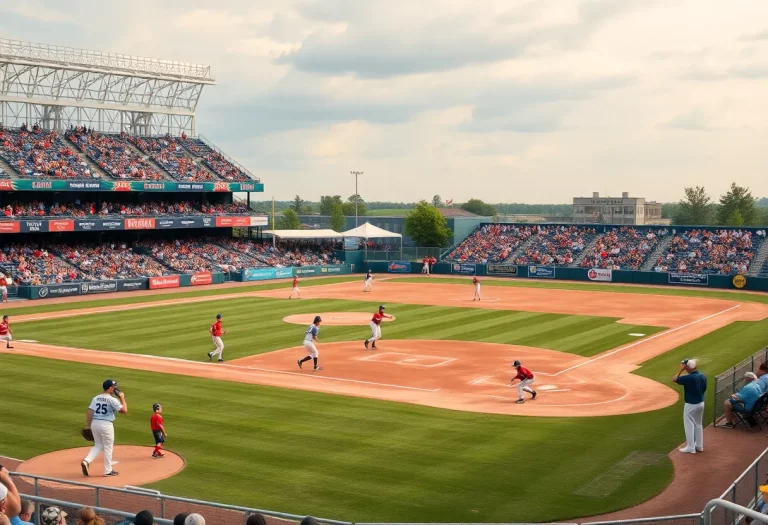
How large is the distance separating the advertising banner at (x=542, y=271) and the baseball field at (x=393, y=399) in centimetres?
2234

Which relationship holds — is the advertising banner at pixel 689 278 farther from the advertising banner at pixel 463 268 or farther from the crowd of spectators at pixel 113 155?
the crowd of spectators at pixel 113 155

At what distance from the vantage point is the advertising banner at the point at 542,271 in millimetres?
71688

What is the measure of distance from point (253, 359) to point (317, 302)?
68.3ft

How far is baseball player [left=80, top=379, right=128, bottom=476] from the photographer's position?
1694 centimetres

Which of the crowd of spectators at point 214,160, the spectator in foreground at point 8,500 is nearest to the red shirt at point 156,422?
the spectator in foreground at point 8,500

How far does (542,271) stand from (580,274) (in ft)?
10.9

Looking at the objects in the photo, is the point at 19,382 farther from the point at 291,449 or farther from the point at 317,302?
the point at 317,302

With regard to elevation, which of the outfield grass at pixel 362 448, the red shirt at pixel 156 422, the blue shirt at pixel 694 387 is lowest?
the outfield grass at pixel 362 448

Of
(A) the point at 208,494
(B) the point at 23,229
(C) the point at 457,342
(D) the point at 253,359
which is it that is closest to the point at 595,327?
(C) the point at 457,342

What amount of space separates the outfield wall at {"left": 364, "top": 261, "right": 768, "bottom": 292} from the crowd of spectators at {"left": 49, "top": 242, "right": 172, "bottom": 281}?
22.6m

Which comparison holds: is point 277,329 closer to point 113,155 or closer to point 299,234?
point 113,155

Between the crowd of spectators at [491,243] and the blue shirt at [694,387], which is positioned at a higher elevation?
the crowd of spectators at [491,243]

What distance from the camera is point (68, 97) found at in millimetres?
68188

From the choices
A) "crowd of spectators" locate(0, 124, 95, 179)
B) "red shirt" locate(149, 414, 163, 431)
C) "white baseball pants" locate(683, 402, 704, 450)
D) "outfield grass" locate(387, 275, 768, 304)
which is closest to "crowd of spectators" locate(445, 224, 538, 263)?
"outfield grass" locate(387, 275, 768, 304)
